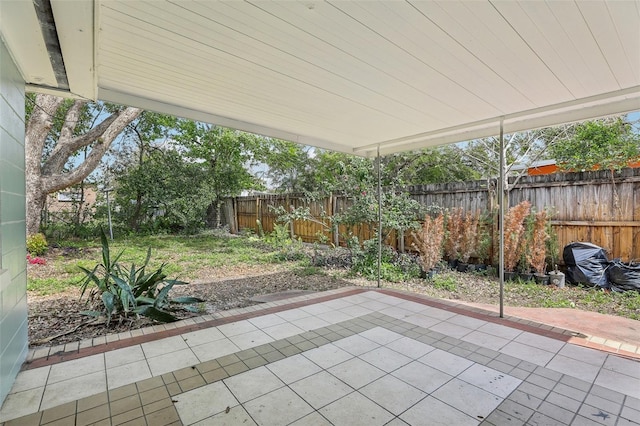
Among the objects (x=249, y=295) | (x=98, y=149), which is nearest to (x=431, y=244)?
(x=249, y=295)

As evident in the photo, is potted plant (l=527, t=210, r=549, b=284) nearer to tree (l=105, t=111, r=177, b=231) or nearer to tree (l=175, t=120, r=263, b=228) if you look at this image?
tree (l=175, t=120, r=263, b=228)

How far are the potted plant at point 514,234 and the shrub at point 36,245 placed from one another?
30.2 feet

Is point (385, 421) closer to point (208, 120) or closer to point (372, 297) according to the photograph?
point (372, 297)

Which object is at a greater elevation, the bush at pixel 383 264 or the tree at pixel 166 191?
the tree at pixel 166 191

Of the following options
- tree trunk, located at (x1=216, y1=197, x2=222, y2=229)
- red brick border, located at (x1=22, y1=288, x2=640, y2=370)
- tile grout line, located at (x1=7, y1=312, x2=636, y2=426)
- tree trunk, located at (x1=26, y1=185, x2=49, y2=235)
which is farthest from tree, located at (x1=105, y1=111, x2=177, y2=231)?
tile grout line, located at (x1=7, y1=312, x2=636, y2=426)

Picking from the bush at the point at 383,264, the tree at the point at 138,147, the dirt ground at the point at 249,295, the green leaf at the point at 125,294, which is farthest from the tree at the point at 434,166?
the green leaf at the point at 125,294

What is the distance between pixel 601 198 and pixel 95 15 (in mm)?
6095

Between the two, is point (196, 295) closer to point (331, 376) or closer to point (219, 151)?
point (331, 376)

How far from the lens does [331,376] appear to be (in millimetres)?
2160

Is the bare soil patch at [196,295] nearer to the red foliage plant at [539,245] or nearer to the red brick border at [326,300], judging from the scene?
the red brick border at [326,300]

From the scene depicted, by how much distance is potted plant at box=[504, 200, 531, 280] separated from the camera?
4.96 meters

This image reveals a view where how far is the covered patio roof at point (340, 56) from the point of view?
1.62 metres

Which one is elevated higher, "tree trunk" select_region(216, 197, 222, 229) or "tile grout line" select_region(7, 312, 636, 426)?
"tree trunk" select_region(216, 197, 222, 229)

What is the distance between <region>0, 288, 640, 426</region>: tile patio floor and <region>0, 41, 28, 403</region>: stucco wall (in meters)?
0.21
